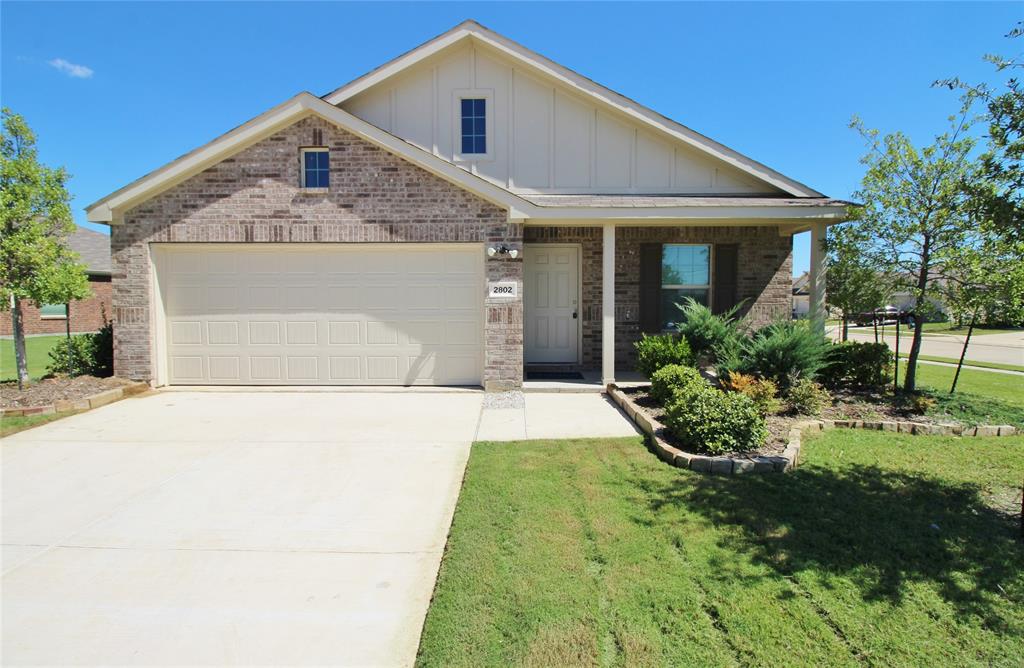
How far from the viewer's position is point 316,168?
30.0 ft

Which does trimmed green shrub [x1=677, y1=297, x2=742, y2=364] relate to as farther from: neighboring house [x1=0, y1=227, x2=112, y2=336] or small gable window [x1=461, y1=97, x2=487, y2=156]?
neighboring house [x1=0, y1=227, x2=112, y2=336]

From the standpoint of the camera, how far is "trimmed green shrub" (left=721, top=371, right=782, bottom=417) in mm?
6703

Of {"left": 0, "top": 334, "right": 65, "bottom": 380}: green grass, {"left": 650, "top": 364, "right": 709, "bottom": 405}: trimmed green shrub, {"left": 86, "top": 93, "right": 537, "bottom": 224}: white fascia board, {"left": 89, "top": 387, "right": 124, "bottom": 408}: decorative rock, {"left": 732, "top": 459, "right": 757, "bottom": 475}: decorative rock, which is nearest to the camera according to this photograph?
Answer: {"left": 732, "top": 459, "right": 757, "bottom": 475}: decorative rock

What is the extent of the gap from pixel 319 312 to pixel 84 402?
3527 mm

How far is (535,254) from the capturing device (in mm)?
10789

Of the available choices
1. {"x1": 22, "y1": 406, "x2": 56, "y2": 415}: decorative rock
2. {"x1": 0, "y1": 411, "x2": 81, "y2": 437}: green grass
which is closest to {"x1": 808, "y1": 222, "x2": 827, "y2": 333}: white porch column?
{"x1": 0, "y1": 411, "x2": 81, "y2": 437}: green grass

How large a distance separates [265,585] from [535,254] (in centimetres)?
834

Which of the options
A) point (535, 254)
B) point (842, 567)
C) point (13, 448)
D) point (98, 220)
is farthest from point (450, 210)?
point (842, 567)

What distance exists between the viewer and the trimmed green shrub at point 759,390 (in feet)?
22.0

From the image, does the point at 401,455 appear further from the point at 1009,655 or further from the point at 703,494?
the point at 1009,655

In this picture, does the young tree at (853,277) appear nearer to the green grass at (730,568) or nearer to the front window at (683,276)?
the front window at (683,276)

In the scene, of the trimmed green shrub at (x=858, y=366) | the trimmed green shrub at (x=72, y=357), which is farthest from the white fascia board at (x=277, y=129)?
the trimmed green shrub at (x=858, y=366)

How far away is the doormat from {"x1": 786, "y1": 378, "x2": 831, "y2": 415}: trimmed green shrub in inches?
151

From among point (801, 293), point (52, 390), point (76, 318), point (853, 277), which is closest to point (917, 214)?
point (853, 277)
